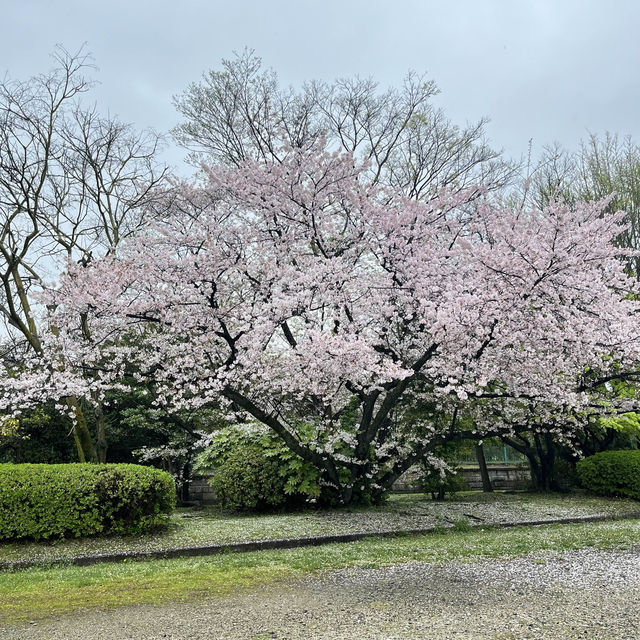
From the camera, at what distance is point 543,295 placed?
26.8 ft

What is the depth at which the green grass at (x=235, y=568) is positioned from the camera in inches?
194

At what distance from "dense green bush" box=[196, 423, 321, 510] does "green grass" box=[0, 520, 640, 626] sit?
239 cm

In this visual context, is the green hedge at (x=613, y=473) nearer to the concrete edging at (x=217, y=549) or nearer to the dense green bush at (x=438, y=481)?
the dense green bush at (x=438, y=481)

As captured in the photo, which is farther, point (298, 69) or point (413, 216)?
point (298, 69)

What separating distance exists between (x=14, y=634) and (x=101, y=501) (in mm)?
4225

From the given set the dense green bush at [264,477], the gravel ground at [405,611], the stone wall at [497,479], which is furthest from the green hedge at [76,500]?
the stone wall at [497,479]

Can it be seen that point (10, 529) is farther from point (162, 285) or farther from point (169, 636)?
point (169, 636)

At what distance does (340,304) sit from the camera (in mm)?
8938

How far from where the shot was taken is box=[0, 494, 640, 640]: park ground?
3.92 meters

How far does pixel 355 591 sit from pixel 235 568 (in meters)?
1.71

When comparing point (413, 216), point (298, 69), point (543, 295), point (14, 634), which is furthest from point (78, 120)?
point (14, 634)

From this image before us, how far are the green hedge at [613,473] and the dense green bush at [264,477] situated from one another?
6824 mm

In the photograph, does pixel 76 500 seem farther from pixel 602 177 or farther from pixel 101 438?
pixel 602 177

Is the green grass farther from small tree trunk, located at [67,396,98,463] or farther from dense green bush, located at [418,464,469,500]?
small tree trunk, located at [67,396,98,463]
